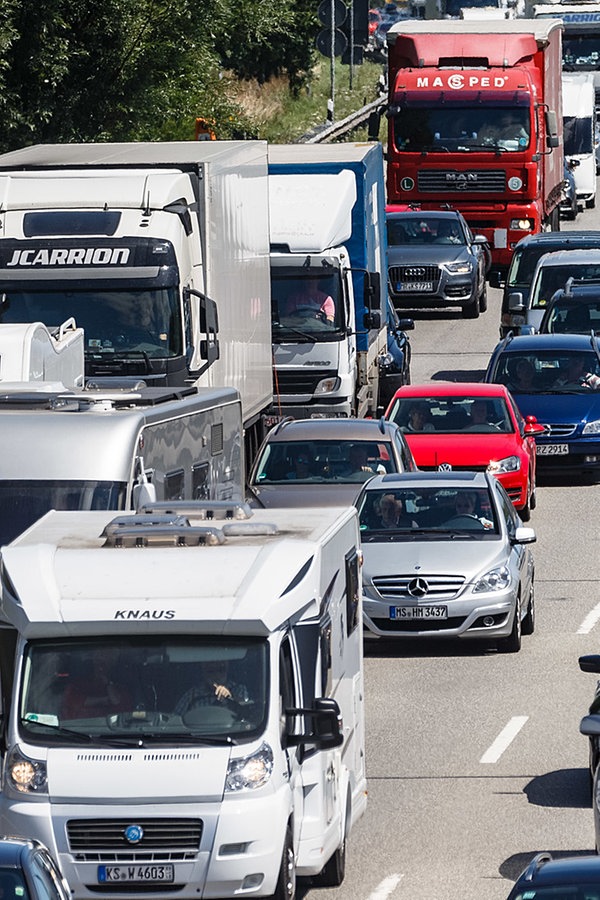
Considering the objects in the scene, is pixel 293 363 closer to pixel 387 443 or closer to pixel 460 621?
pixel 387 443

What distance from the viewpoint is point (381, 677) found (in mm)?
19375

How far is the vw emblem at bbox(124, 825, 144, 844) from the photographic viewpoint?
435 inches

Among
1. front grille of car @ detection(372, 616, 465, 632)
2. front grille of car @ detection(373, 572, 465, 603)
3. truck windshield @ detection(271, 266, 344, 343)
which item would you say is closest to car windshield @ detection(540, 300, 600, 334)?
truck windshield @ detection(271, 266, 344, 343)

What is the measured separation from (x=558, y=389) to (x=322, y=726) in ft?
63.1

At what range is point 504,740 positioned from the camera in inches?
661

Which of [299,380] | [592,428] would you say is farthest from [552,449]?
[299,380]

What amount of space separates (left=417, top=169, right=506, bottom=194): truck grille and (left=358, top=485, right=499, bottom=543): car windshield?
954 inches

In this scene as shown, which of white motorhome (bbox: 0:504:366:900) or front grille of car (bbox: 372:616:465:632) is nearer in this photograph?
white motorhome (bbox: 0:504:366:900)

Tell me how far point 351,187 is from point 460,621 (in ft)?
39.3

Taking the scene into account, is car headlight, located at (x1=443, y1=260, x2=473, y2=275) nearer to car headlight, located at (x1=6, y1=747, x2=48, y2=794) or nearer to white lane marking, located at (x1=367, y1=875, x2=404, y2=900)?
white lane marking, located at (x1=367, y1=875, x2=404, y2=900)

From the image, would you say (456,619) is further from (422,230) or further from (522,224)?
(522,224)

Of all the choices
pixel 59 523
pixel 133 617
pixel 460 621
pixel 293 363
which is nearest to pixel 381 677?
pixel 460 621

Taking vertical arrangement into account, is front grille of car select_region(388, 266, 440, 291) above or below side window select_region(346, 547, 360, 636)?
below

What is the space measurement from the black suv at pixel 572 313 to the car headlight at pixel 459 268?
24.6ft
